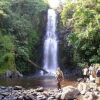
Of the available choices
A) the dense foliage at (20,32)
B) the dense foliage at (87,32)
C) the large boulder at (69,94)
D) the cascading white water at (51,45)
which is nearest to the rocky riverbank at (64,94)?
the large boulder at (69,94)

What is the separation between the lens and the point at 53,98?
59.5 ft

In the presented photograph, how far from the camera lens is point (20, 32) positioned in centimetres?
3584

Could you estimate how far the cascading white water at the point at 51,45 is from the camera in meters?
38.0

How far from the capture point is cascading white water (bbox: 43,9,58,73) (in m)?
38.0

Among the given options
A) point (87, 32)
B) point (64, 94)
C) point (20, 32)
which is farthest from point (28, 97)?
point (20, 32)

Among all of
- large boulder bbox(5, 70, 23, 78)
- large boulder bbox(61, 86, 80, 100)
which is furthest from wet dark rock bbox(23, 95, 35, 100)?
large boulder bbox(5, 70, 23, 78)

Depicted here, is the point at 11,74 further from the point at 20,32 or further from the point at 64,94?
the point at 64,94

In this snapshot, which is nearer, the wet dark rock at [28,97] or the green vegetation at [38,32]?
the wet dark rock at [28,97]

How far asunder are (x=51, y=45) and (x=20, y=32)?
204 inches

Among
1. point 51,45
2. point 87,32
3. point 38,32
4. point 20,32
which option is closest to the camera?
point 87,32

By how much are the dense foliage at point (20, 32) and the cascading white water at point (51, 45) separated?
857 millimetres

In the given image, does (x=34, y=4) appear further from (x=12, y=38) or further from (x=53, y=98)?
(x=53, y=98)

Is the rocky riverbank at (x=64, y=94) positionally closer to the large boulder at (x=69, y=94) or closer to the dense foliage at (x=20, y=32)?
the large boulder at (x=69, y=94)

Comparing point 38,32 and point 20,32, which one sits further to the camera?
point 38,32
